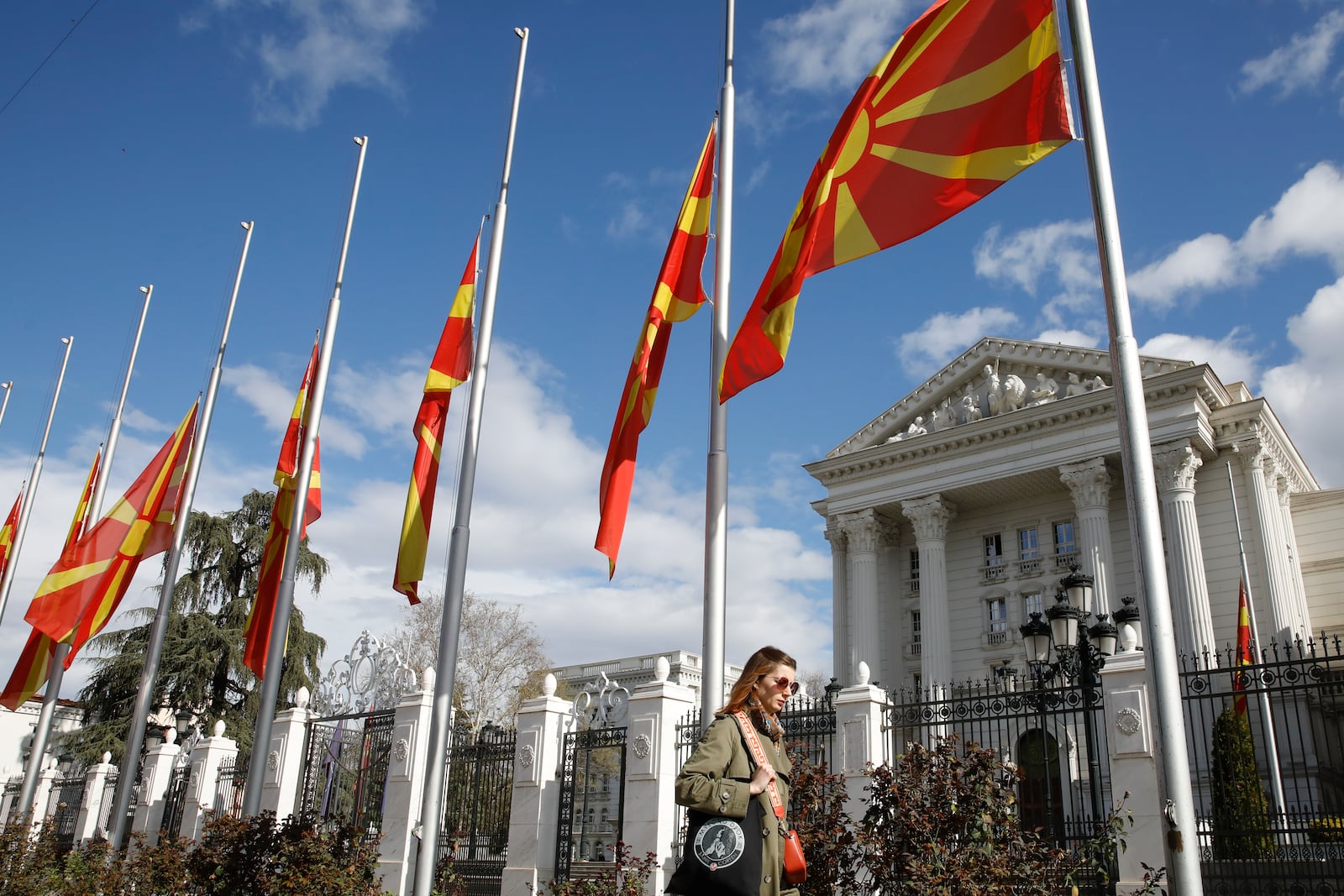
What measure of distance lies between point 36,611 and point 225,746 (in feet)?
16.5

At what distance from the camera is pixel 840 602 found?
3866cm

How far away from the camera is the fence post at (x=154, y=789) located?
68.0 ft

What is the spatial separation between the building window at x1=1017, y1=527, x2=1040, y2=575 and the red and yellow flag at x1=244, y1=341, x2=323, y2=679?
2687 centimetres

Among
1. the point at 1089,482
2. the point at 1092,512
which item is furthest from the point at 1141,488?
the point at 1089,482

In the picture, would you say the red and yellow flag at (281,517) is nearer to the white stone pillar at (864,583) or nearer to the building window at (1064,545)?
the white stone pillar at (864,583)

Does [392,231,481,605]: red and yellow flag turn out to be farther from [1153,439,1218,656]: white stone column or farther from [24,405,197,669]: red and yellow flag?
[1153,439,1218,656]: white stone column

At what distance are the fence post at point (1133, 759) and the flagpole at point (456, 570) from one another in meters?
6.21

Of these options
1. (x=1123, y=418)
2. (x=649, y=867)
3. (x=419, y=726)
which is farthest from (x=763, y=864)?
(x=419, y=726)

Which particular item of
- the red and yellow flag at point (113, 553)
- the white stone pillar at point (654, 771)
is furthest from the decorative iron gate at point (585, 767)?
the red and yellow flag at point (113, 553)

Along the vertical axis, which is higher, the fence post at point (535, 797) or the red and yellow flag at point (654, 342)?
the red and yellow flag at point (654, 342)

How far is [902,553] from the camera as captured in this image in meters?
39.7

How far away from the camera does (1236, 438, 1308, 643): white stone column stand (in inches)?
1155

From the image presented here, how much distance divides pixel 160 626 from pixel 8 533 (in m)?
7.65

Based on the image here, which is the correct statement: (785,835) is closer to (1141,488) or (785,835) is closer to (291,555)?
(1141,488)
